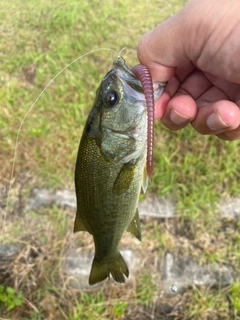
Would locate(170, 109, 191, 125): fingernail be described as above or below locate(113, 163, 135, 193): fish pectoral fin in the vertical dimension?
above

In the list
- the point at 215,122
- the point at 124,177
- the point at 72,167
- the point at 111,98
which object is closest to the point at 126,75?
the point at 111,98

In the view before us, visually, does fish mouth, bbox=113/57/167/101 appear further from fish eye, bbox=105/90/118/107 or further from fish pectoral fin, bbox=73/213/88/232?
fish pectoral fin, bbox=73/213/88/232

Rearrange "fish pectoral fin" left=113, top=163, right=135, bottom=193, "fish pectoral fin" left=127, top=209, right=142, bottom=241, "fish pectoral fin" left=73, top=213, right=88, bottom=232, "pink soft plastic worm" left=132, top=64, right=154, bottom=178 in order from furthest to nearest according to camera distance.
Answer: "fish pectoral fin" left=127, top=209, right=142, bottom=241 → "fish pectoral fin" left=73, top=213, right=88, bottom=232 → "fish pectoral fin" left=113, top=163, right=135, bottom=193 → "pink soft plastic worm" left=132, top=64, right=154, bottom=178

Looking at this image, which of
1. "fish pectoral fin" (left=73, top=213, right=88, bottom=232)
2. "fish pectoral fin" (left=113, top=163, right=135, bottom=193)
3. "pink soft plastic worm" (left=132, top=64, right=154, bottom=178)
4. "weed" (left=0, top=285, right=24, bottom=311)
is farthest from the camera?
"weed" (left=0, top=285, right=24, bottom=311)

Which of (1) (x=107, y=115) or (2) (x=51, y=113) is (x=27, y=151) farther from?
(1) (x=107, y=115)

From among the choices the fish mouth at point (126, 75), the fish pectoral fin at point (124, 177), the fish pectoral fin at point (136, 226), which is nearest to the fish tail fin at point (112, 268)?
the fish pectoral fin at point (136, 226)

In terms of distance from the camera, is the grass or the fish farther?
the grass

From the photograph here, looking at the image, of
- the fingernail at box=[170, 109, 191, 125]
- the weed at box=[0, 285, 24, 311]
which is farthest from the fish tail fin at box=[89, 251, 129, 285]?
the weed at box=[0, 285, 24, 311]
